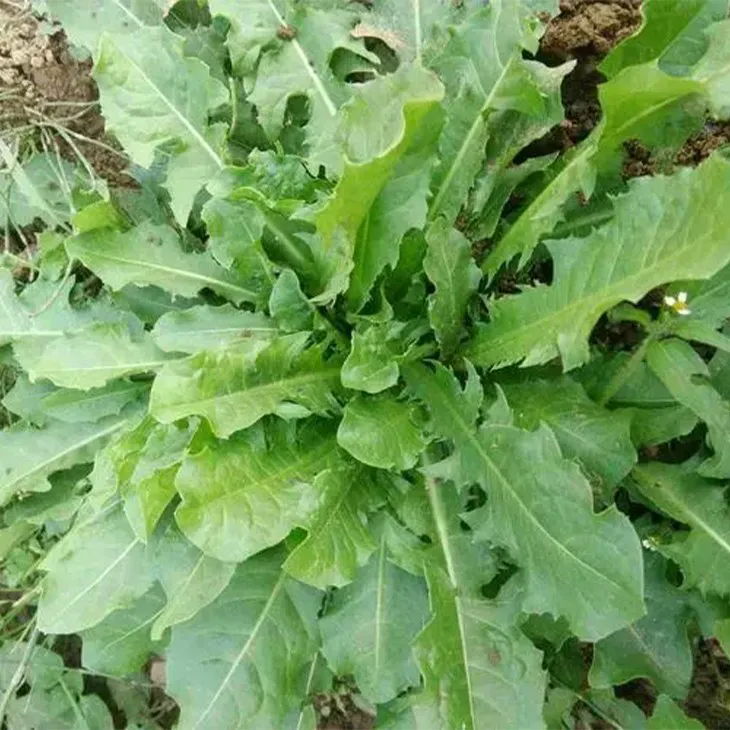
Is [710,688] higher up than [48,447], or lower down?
lower down

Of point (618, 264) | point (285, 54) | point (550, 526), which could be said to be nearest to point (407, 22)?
point (285, 54)

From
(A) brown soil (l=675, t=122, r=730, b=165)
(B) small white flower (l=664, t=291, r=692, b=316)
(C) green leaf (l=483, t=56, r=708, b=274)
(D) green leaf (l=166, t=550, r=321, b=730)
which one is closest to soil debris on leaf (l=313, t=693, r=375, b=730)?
(D) green leaf (l=166, t=550, r=321, b=730)

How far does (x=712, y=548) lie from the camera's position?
4.62ft

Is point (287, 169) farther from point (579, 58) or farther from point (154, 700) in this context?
point (154, 700)

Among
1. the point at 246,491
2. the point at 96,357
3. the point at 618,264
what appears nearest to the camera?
the point at 618,264

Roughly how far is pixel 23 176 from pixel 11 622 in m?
0.97

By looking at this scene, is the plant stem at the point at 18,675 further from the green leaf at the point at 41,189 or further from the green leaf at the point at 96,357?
the green leaf at the point at 41,189

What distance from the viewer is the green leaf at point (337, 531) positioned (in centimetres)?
133

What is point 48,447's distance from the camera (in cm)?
171

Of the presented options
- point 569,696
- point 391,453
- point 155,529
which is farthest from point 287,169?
point 569,696

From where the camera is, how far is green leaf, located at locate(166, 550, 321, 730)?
1.46 m

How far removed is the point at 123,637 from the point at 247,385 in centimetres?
52

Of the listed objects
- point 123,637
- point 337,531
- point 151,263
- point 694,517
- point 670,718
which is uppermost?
point 151,263

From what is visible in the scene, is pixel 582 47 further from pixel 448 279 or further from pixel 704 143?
pixel 448 279
